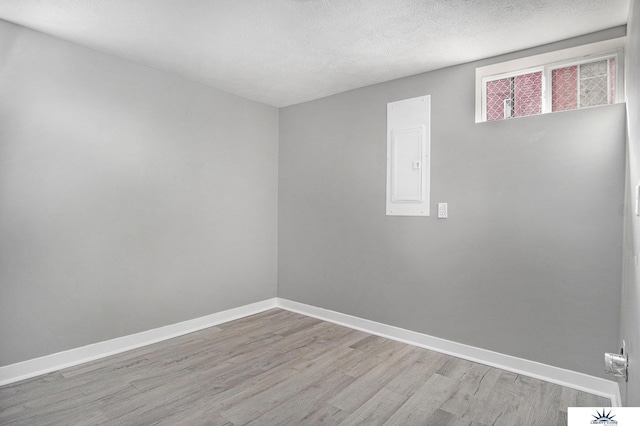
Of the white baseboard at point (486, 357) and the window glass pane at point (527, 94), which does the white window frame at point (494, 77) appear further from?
the white baseboard at point (486, 357)

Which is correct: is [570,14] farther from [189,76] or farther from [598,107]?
[189,76]

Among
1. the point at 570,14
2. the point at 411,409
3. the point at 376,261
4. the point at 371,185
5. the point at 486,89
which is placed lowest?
the point at 411,409

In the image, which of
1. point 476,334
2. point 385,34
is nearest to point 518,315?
point 476,334

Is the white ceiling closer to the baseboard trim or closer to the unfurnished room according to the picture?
the unfurnished room

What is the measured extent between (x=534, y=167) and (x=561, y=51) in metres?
0.86

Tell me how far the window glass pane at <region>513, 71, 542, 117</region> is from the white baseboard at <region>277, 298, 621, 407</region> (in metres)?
1.93

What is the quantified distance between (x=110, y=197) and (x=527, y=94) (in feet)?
11.5

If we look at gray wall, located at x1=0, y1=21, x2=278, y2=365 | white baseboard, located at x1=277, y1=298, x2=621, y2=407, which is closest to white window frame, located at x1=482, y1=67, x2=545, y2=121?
white baseboard, located at x1=277, y1=298, x2=621, y2=407

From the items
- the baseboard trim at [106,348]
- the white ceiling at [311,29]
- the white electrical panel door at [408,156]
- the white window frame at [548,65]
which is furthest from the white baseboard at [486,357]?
the white ceiling at [311,29]

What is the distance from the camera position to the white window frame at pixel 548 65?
2398mm

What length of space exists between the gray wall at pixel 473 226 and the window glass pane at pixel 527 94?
0.57 ft

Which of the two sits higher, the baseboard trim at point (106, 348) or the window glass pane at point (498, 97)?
the window glass pane at point (498, 97)

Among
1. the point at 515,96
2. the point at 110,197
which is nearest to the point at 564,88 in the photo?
the point at 515,96

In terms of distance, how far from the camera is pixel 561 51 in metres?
2.56
